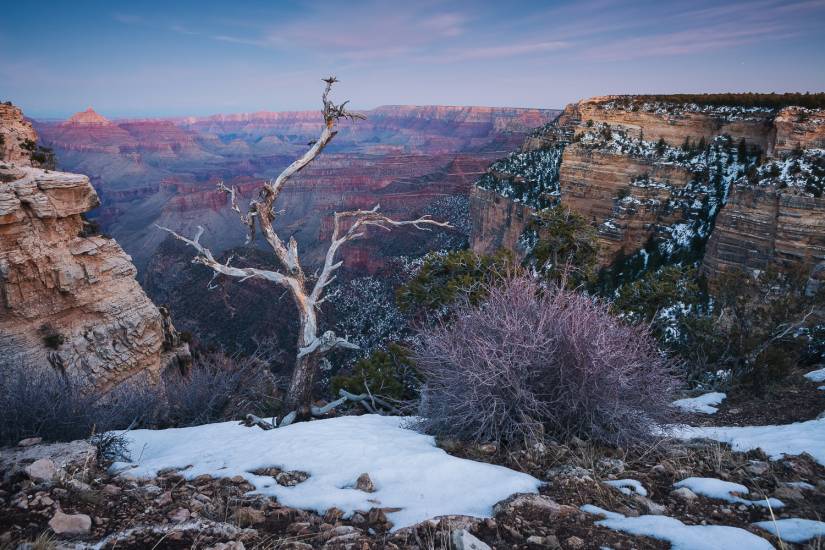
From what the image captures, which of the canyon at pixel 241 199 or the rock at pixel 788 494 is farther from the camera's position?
the canyon at pixel 241 199

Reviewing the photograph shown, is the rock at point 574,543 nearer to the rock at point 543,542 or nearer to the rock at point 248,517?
the rock at point 543,542

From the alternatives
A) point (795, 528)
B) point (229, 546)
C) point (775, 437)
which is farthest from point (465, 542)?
point (775, 437)

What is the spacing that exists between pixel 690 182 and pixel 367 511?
25.8 m

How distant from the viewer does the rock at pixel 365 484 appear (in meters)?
3.30

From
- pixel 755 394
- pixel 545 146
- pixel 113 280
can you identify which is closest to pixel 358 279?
pixel 545 146

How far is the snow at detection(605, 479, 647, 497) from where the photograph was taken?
10.2ft

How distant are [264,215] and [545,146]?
3260 centimetres

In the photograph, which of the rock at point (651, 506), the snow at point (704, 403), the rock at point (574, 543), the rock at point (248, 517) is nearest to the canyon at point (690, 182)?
the snow at point (704, 403)

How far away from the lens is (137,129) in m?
182

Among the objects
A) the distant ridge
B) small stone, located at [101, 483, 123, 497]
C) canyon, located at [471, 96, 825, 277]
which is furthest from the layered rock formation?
the distant ridge

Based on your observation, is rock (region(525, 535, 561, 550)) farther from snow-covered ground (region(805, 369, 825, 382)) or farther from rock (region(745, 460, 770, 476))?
snow-covered ground (region(805, 369, 825, 382))

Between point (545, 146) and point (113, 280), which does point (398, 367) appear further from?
point (545, 146)

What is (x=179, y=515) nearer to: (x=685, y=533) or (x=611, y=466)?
(x=685, y=533)

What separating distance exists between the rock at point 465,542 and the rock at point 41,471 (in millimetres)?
2769
